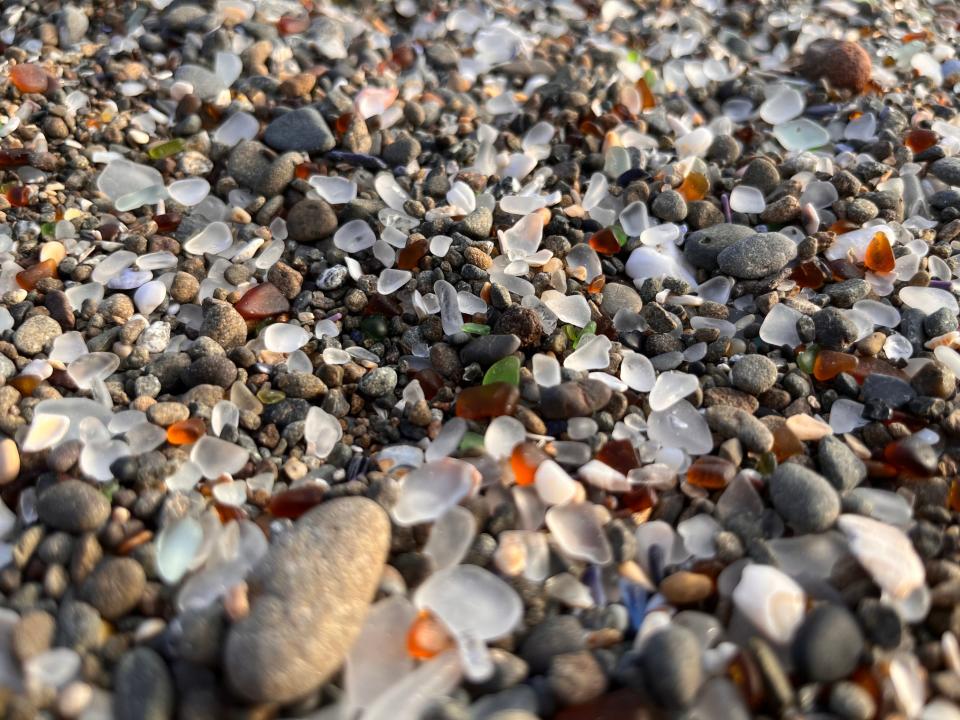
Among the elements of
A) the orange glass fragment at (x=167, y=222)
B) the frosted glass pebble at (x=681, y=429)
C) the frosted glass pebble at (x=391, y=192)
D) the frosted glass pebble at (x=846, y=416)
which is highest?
the frosted glass pebble at (x=391, y=192)

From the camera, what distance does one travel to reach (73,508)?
98cm

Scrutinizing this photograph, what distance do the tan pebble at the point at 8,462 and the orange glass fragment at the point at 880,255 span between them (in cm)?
144

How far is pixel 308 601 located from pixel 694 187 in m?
1.12

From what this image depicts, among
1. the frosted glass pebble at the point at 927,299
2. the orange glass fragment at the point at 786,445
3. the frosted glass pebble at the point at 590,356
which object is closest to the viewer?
the orange glass fragment at the point at 786,445

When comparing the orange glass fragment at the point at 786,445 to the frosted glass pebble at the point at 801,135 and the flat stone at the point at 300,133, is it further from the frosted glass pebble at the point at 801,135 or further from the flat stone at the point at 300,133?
the flat stone at the point at 300,133

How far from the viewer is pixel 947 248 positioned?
1.46 m

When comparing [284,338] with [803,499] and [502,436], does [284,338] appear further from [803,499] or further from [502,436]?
[803,499]

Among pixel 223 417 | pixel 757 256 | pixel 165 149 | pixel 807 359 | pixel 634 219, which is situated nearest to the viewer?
pixel 223 417

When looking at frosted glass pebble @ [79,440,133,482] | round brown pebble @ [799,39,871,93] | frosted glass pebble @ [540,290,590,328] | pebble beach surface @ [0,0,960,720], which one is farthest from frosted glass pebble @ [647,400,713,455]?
round brown pebble @ [799,39,871,93]

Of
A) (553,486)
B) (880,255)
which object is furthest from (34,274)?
(880,255)

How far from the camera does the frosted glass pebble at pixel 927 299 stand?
1.35m

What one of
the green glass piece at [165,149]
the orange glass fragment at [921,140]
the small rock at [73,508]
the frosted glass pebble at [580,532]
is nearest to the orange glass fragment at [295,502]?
the small rock at [73,508]

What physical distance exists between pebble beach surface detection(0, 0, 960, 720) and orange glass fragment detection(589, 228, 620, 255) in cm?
2

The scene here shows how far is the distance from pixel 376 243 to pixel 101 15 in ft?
3.60
